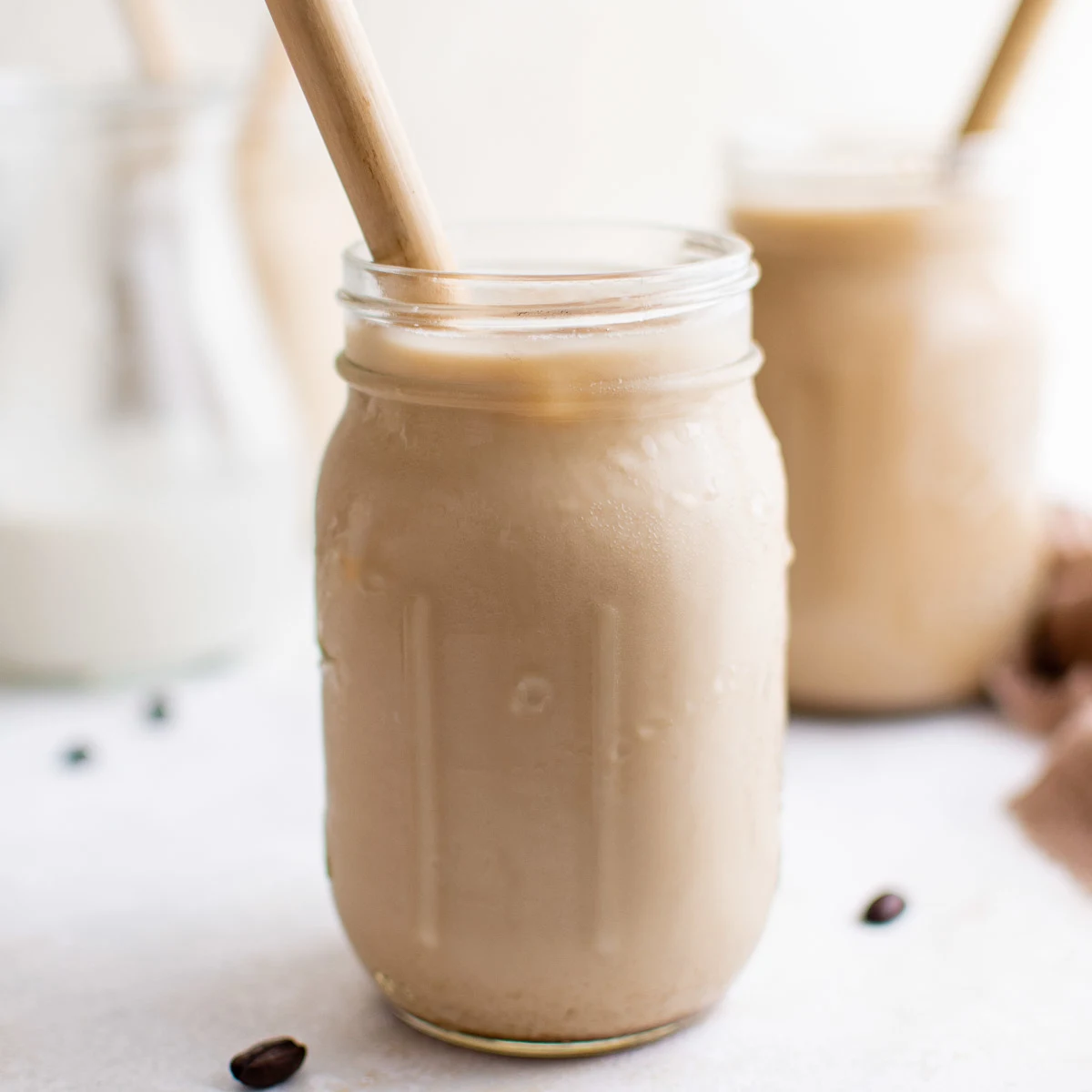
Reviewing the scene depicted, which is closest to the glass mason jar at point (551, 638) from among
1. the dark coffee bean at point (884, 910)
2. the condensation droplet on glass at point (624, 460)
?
the condensation droplet on glass at point (624, 460)

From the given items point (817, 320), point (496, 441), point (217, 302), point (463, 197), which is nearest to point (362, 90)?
point (496, 441)

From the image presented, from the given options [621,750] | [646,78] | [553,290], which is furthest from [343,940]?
[646,78]

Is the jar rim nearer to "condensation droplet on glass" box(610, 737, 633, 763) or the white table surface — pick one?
"condensation droplet on glass" box(610, 737, 633, 763)

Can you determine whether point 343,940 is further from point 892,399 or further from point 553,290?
point 892,399

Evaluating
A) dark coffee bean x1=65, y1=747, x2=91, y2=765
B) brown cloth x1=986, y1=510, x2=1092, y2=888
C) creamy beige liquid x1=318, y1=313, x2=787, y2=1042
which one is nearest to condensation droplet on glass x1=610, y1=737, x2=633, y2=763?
creamy beige liquid x1=318, y1=313, x2=787, y2=1042

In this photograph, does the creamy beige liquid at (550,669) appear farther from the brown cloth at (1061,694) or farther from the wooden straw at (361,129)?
the brown cloth at (1061,694)
